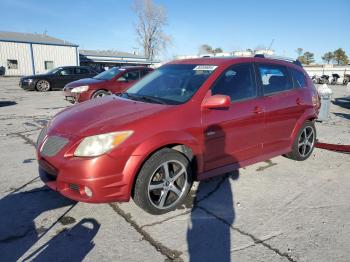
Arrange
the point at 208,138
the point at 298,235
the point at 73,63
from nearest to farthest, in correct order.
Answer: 1. the point at 298,235
2. the point at 208,138
3. the point at 73,63

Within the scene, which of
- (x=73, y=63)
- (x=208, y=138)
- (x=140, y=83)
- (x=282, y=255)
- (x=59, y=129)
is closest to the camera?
(x=282, y=255)

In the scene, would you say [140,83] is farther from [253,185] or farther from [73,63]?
[73,63]

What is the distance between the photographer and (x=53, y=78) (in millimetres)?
16891

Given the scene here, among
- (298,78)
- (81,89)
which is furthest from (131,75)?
(298,78)

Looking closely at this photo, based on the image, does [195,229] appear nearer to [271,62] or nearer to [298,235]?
[298,235]

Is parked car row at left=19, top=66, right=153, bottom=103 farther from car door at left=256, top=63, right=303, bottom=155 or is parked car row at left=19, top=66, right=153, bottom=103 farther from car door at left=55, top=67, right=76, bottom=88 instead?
car door at left=55, top=67, right=76, bottom=88

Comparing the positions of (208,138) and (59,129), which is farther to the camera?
(208,138)

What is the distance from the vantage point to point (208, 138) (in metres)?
3.59

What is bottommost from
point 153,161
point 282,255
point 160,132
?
point 282,255

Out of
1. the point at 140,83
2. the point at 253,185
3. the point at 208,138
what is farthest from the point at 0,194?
the point at 253,185

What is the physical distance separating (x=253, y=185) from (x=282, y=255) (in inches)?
59.4

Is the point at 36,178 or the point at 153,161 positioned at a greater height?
the point at 153,161

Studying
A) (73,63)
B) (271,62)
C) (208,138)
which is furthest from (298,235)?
(73,63)

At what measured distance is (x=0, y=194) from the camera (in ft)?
12.3
